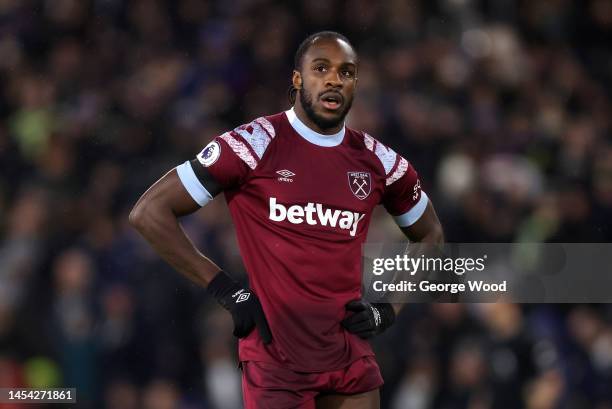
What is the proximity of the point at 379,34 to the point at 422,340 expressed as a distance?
11.4 ft

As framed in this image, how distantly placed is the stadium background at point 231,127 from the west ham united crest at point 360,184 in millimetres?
3397

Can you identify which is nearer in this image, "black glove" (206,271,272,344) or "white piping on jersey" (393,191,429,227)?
"black glove" (206,271,272,344)

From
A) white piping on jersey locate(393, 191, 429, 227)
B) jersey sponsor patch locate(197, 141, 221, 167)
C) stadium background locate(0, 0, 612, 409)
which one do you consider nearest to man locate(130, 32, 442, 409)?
jersey sponsor patch locate(197, 141, 221, 167)

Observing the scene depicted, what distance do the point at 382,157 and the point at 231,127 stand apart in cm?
503

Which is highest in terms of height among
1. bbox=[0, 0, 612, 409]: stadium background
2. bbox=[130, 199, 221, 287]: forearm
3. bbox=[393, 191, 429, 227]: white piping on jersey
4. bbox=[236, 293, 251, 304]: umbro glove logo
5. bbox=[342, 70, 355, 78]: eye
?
bbox=[0, 0, 612, 409]: stadium background

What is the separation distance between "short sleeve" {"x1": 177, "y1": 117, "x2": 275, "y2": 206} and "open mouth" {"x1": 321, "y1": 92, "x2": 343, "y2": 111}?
0.28 m

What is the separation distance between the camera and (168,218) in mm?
4129

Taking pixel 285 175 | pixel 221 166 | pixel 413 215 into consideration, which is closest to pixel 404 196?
pixel 413 215

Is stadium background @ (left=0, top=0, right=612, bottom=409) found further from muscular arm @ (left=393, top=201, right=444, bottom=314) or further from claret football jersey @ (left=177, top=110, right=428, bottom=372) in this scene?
claret football jersey @ (left=177, top=110, right=428, bottom=372)

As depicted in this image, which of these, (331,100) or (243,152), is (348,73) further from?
(243,152)

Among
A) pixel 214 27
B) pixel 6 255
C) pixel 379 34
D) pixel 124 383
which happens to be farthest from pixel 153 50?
pixel 124 383

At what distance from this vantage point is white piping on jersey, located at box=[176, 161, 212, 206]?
162 inches

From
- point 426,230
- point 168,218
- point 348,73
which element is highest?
point 348,73

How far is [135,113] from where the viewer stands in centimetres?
941
